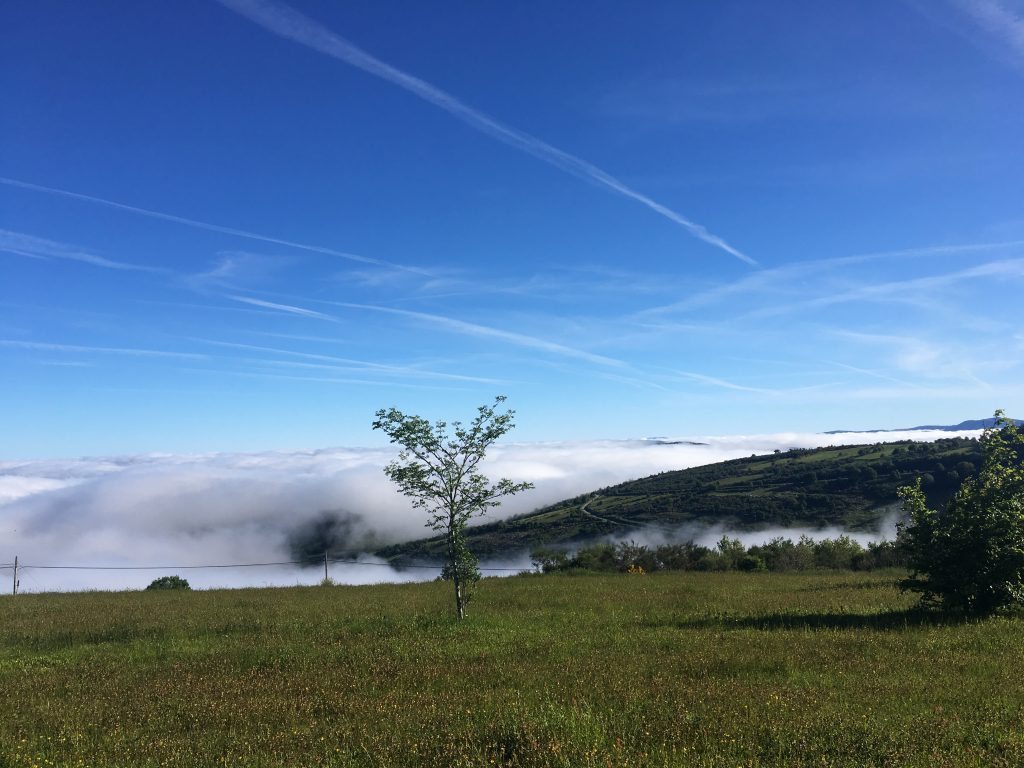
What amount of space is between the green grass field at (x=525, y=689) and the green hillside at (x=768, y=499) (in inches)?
4099

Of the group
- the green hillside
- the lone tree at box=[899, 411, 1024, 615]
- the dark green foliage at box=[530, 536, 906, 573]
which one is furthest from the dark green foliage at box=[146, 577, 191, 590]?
the green hillside

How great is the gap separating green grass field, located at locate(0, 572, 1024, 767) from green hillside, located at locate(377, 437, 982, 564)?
342ft

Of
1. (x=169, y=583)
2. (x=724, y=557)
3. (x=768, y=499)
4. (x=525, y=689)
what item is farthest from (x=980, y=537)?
(x=768, y=499)

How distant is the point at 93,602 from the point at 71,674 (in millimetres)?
17428

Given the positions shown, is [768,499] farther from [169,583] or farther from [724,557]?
[169,583]

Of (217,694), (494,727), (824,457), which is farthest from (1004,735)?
(824,457)

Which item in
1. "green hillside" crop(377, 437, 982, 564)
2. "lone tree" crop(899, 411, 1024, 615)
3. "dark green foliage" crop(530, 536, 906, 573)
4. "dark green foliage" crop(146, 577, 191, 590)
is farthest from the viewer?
"green hillside" crop(377, 437, 982, 564)

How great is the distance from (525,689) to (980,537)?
13.8 m

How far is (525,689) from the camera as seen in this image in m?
9.34

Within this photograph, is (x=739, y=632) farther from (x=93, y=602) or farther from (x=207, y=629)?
(x=93, y=602)

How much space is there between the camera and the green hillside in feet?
393

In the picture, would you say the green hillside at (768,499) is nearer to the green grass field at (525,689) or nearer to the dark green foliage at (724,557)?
the dark green foliage at (724,557)

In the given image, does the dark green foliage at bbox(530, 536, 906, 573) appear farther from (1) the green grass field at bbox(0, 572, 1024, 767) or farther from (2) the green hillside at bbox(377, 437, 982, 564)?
(2) the green hillside at bbox(377, 437, 982, 564)

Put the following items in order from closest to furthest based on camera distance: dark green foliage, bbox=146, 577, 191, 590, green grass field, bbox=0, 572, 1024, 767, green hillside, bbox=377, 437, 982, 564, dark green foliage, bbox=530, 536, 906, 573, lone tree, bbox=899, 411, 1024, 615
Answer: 1. green grass field, bbox=0, 572, 1024, 767
2. lone tree, bbox=899, 411, 1024, 615
3. dark green foliage, bbox=146, 577, 191, 590
4. dark green foliage, bbox=530, 536, 906, 573
5. green hillside, bbox=377, 437, 982, 564
